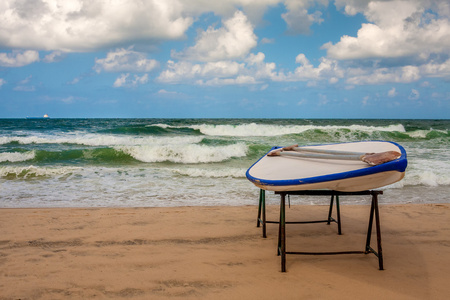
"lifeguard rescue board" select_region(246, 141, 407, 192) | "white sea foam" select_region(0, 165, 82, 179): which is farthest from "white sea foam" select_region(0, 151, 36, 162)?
"lifeguard rescue board" select_region(246, 141, 407, 192)

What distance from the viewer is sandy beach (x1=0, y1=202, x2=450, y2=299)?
2.96 metres

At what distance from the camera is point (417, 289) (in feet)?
9.73

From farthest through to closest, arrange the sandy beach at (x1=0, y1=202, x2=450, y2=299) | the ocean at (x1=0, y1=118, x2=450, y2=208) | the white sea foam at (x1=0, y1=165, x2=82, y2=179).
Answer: the white sea foam at (x1=0, y1=165, x2=82, y2=179) → the ocean at (x1=0, y1=118, x2=450, y2=208) → the sandy beach at (x1=0, y1=202, x2=450, y2=299)

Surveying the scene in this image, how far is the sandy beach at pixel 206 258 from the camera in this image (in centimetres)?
296

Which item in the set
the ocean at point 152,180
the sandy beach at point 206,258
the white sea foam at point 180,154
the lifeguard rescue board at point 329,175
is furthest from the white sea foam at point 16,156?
the lifeguard rescue board at point 329,175

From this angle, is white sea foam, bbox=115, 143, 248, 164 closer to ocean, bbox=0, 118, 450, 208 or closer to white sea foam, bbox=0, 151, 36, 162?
ocean, bbox=0, 118, 450, 208

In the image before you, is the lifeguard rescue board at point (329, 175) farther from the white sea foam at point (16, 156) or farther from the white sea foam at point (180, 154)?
the white sea foam at point (16, 156)

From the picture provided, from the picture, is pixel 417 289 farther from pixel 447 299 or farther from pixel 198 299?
pixel 198 299

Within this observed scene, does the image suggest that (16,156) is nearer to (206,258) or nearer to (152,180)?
(152,180)

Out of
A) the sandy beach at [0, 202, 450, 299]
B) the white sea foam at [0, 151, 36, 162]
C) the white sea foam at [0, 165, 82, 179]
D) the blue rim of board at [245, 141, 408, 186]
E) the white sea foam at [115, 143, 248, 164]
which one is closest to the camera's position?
the blue rim of board at [245, 141, 408, 186]

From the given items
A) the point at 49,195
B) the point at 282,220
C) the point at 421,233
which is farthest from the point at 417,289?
the point at 49,195

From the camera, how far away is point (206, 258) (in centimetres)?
364

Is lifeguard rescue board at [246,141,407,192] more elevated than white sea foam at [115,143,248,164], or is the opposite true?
lifeguard rescue board at [246,141,407,192]

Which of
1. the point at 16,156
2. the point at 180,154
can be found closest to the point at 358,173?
the point at 180,154
